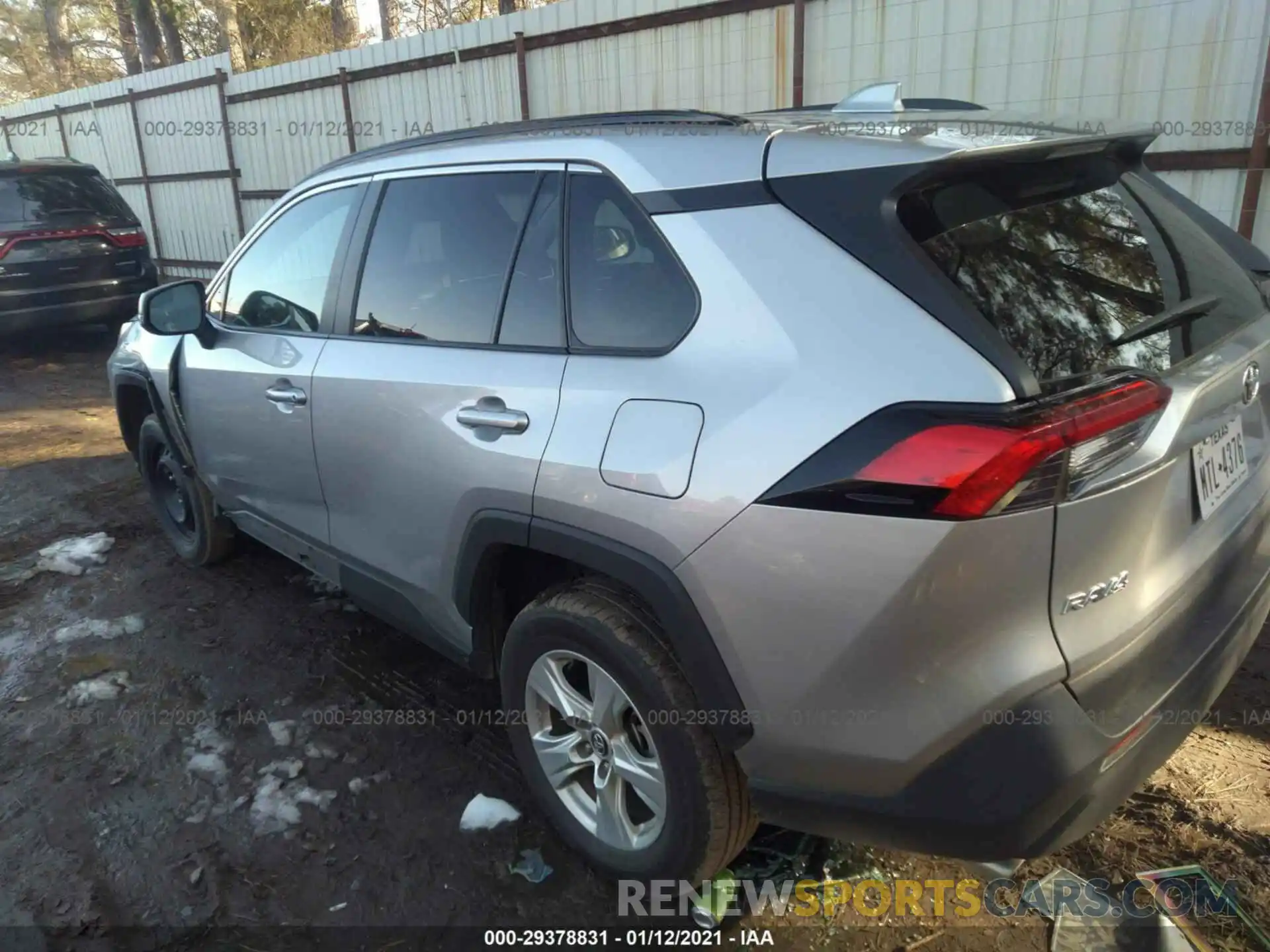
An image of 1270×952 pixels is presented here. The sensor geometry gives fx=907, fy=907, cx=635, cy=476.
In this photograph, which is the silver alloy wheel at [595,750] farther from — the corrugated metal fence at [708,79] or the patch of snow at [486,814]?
the corrugated metal fence at [708,79]

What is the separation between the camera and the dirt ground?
234 cm

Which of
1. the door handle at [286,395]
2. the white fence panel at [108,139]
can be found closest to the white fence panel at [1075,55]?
the door handle at [286,395]

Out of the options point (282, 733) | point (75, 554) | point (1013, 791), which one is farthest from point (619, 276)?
point (75, 554)

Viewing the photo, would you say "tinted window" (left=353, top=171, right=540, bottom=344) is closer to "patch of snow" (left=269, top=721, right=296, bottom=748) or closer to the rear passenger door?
the rear passenger door

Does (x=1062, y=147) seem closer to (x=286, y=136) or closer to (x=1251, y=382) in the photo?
(x=1251, y=382)

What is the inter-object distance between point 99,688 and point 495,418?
2.26 meters

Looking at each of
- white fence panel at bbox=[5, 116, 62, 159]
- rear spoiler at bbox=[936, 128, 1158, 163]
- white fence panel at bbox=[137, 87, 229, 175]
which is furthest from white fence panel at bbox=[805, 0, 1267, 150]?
white fence panel at bbox=[5, 116, 62, 159]

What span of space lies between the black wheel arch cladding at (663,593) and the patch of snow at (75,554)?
332 centimetres

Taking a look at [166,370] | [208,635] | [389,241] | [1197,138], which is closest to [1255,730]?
[389,241]

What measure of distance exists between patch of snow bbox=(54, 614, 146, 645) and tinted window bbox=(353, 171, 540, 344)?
1960mm

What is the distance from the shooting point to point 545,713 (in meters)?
2.48

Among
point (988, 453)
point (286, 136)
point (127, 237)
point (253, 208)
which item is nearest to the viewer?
point (988, 453)

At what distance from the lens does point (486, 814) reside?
105 inches

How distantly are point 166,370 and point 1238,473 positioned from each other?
3.90 metres
